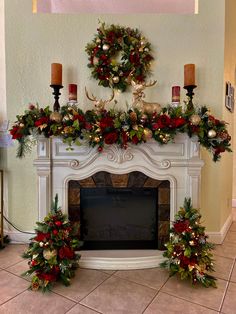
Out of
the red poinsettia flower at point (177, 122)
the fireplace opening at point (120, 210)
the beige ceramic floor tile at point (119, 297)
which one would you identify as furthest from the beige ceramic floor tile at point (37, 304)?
the red poinsettia flower at point (177, 122)

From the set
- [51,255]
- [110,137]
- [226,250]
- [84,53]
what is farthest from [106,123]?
[226,250]

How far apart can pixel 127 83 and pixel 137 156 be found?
848 mm

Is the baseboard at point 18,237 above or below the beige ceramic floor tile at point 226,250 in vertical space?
above

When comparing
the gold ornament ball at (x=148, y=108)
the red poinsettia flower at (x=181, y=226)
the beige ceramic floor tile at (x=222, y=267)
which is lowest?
the beige ceramic floor tile at (x=222, y=267)

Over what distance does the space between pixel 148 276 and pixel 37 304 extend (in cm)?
93

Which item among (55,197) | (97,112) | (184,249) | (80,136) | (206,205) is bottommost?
(184,249)

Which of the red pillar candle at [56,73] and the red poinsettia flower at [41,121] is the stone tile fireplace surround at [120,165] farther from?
the red pillar candle at [56,73]

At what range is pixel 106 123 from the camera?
1975 millimetres

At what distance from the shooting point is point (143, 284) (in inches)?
74.2

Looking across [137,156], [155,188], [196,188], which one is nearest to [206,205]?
[196,188]

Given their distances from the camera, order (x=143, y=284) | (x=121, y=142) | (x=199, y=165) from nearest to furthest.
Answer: (x=143, y=284) → (x=121, y=142) → (x=199, y=165)

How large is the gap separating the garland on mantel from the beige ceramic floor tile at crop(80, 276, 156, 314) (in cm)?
119

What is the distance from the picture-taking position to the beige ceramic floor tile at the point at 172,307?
1574 mm

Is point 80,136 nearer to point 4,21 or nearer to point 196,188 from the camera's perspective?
point 196,188
